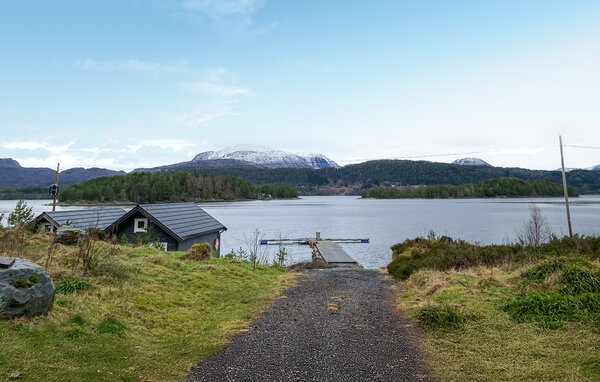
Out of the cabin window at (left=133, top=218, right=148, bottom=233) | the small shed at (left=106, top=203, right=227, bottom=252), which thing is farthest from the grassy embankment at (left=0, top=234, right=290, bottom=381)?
the cabin window at (left=133, top=218, right=148, bottom=233)

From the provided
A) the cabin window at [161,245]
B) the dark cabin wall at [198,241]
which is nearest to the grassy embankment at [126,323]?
the cabin window at [161,245]

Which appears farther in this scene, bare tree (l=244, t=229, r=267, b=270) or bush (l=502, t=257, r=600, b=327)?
bare tree (l=244, t=229, r=267, b=270)

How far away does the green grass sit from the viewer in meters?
5.02

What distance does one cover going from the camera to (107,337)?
5988 millimetres

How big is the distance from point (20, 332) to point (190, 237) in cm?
1558

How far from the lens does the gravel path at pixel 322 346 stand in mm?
5152

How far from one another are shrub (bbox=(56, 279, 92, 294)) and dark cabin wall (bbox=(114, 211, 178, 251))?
12.5m

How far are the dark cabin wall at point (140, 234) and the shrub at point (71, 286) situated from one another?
491 inches

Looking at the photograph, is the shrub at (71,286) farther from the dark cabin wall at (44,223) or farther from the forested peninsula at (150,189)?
the forested peninsula at (150,189)

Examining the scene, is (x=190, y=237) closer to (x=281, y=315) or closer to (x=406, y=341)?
(x=281, y=315)

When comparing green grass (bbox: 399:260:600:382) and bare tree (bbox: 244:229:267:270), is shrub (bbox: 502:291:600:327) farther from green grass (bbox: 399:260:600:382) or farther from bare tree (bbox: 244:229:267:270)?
bare tree (bbox: 244:229:267:270)

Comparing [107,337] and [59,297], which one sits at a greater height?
[59,297]

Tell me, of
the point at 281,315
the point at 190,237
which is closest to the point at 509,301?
the point at 281,315

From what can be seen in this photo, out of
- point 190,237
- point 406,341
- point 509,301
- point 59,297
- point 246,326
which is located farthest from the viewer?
point 190,237
